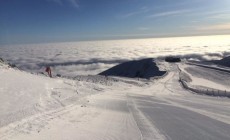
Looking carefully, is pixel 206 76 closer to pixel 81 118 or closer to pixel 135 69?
pixel 135 69

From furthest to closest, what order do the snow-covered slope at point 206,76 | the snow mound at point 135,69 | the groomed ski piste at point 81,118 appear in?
1. the snow mound at point 135,69
2. the snow-covered slope at point 206,76
3. the groomed ski piste at point 81,118

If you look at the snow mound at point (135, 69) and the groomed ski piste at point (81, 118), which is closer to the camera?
the groomed ski piste at point (81, 118)

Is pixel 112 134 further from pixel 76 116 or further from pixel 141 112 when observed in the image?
pixel 141 112

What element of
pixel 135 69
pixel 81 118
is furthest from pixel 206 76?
pixel 81 118

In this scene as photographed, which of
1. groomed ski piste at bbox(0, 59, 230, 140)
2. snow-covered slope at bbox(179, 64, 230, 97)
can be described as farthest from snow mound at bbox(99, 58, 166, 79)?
groomed ski piste at bbox(0, 59, 230, 140)

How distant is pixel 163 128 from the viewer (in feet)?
41.2

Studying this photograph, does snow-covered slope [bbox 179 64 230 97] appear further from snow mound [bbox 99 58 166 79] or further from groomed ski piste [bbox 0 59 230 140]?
groomed ski piste [bbox 0 59 230 140]

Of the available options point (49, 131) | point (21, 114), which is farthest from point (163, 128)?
point (21, 114)

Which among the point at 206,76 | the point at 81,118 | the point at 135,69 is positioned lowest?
the point at 206,76

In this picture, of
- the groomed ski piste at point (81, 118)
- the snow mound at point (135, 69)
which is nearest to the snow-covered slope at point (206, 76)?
the snow mound at point (135, 69)

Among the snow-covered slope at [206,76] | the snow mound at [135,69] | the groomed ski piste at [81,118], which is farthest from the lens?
the snow mound at [135,69]

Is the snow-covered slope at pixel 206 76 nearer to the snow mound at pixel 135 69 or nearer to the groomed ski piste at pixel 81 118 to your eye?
the snow mound at pixel 135 69

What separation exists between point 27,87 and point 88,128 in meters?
6.51

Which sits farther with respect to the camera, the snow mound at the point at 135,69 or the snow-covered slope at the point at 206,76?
the snow mound at the point at 135,69
